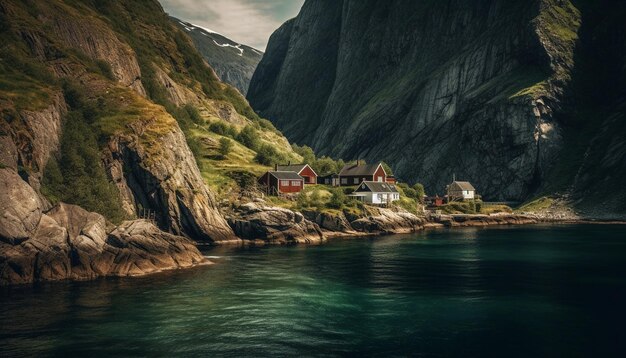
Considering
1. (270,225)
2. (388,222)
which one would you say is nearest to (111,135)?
(270,225)

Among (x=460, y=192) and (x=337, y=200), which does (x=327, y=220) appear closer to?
(x=337, y=200)

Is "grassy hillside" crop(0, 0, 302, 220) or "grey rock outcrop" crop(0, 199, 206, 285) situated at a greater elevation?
"grassy hillside" crop(0, 0, 302, 220)

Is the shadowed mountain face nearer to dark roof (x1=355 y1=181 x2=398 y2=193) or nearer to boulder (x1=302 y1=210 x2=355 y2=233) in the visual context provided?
dark roof (x1=355 y1=181 x2=398 y2=193)

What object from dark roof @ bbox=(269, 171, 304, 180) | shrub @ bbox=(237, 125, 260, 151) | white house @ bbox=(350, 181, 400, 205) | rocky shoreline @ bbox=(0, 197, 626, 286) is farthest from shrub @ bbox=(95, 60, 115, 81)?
rocky shoreline @ bbox=(0, 197, 626, 286)

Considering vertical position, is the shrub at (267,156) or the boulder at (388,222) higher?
the shrub at (267,156)

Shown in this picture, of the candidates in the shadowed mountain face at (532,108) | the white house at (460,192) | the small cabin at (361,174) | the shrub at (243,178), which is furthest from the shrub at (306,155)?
the shadowed mountain face at (532,108)

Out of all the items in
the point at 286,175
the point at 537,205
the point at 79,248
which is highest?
the point at 286,175

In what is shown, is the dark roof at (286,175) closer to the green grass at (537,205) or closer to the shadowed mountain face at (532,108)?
the green grass at (537,205)
